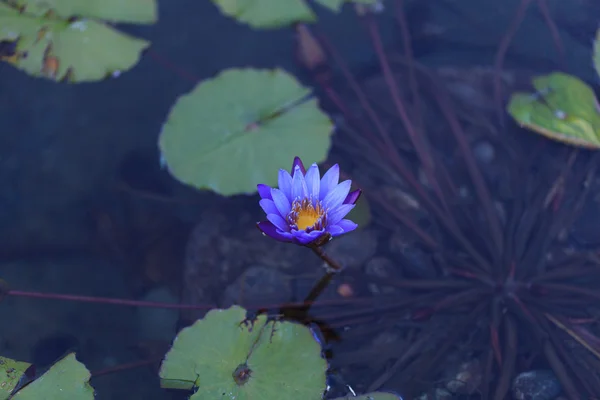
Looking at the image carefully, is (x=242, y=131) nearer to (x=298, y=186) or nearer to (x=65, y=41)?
(x=298, y=186)

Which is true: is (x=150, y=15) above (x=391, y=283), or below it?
above

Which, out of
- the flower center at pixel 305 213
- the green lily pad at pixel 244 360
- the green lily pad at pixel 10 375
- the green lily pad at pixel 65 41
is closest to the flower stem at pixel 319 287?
the green lily pad at pixel 244 360

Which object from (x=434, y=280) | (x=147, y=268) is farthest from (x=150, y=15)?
(x=434, y=280)

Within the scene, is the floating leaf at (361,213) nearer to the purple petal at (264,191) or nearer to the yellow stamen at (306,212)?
the yellow stamen at (306,212)

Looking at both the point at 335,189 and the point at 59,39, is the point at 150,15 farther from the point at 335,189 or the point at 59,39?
the point at 335,189

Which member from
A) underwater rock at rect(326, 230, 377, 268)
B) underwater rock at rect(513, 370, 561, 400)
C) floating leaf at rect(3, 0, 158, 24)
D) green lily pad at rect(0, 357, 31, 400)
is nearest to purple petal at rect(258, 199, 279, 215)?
underwater rock at rect(326, 230, 377, 268)

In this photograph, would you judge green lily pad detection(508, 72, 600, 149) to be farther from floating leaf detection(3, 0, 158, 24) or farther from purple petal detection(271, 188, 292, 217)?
floating leaf detection(3, 0, 158, 24)
